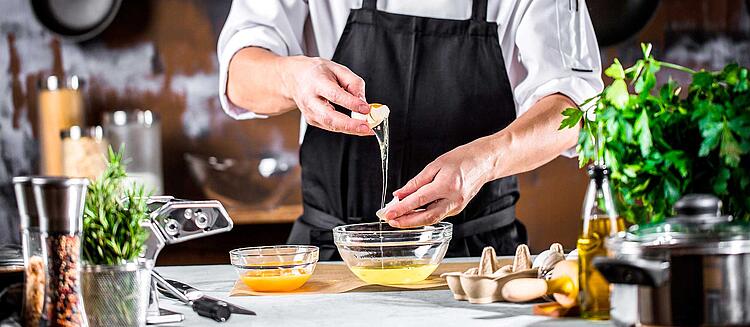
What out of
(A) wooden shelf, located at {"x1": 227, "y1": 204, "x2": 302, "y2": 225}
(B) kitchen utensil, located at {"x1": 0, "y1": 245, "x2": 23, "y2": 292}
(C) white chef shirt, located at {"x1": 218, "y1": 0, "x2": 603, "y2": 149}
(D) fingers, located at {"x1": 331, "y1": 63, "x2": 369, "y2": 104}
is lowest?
(A) wooden shelf, located at {"x1": 227, "y1": 204, "x2": 302, "y2": 225}

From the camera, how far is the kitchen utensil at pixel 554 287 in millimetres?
1388

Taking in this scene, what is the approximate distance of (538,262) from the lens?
5.11 feet

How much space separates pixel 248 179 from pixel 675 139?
251cm

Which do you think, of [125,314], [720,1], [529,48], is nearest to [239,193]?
[529,48]

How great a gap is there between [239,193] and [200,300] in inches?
86.3

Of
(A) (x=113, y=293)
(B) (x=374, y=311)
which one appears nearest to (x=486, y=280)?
(B) (x=374, y=311)

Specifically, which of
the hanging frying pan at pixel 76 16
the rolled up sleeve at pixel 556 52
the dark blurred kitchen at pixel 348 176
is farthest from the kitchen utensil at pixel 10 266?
the hanging frying pan at pixel 76 16

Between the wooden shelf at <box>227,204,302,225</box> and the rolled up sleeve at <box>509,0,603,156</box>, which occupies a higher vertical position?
the rolled up sleeve at <box>509,0,603,156</box>

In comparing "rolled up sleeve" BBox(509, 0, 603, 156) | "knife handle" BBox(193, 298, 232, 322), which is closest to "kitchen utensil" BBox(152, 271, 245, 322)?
"knife handle" BBox(193, 298, 232, 322)

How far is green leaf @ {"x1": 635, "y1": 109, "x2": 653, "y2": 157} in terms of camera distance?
4.17ft

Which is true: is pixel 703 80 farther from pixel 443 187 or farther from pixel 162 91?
pixel 162 91

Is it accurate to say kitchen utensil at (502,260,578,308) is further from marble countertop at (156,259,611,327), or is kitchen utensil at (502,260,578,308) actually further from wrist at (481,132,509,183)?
wrist at (481,132,509,183)

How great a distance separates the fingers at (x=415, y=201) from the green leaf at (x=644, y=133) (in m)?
0.56

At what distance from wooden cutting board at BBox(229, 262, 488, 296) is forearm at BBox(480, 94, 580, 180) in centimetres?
36
